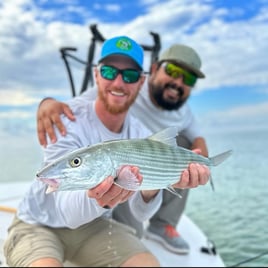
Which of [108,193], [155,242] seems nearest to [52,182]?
[108,193]

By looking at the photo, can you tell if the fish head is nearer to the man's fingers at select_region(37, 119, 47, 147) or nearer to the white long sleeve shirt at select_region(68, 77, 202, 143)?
the man's fingers at select_region(37, 119, 47, 147)

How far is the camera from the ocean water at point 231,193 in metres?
1.19

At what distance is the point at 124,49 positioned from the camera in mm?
1334

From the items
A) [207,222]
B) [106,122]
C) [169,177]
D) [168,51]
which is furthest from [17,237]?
[207,222]

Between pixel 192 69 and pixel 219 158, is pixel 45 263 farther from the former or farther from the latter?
pixel 192 69

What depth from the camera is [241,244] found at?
308 cm

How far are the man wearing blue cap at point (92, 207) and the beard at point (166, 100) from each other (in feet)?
1.52

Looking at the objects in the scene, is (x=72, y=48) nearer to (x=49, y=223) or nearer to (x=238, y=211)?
(x=49, y=223)

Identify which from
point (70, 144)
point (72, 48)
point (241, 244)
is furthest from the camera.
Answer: point (241, 244)

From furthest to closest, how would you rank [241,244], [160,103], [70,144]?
[241,244], [160,103], [70,144]

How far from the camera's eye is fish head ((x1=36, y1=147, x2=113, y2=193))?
74cm

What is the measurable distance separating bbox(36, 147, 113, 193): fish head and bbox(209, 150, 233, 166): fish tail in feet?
0.90

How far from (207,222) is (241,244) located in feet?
3.88

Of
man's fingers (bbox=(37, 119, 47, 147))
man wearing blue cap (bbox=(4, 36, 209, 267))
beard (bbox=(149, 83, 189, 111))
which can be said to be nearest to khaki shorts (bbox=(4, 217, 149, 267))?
man wearing blue cap (bbox=(4, 36, 209, 267))
